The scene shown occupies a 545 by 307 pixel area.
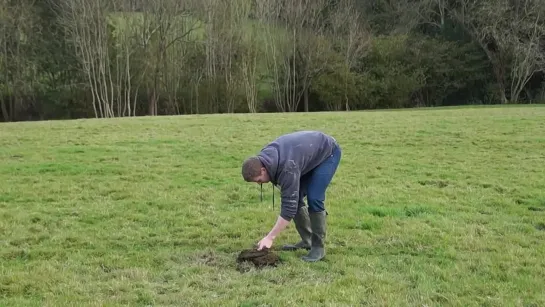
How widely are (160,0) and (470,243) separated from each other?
127ft

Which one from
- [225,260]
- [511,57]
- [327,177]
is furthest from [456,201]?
[511,57]

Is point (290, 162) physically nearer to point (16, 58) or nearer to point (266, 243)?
point (266, 243)

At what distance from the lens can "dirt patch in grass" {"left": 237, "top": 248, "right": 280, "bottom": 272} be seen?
20.6ft

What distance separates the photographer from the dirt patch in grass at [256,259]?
627 cm

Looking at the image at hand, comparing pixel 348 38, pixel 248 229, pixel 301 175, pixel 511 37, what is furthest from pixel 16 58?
pixel 301 175

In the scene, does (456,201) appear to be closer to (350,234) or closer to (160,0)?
(350,234)

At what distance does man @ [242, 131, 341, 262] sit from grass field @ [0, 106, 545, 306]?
318 millimetres

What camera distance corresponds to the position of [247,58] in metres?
45.6

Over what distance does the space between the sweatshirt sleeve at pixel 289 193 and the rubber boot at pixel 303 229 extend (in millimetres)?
1006

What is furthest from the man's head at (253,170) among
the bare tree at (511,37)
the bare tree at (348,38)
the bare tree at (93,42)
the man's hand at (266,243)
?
the bare tree at (511,37)

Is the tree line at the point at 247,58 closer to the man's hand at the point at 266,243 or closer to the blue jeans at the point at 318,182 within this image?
the blue jeans at the point at 318,182

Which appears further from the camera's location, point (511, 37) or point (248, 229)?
point (511, 37)

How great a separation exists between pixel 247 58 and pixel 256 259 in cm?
4037

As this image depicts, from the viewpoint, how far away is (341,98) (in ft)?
158
